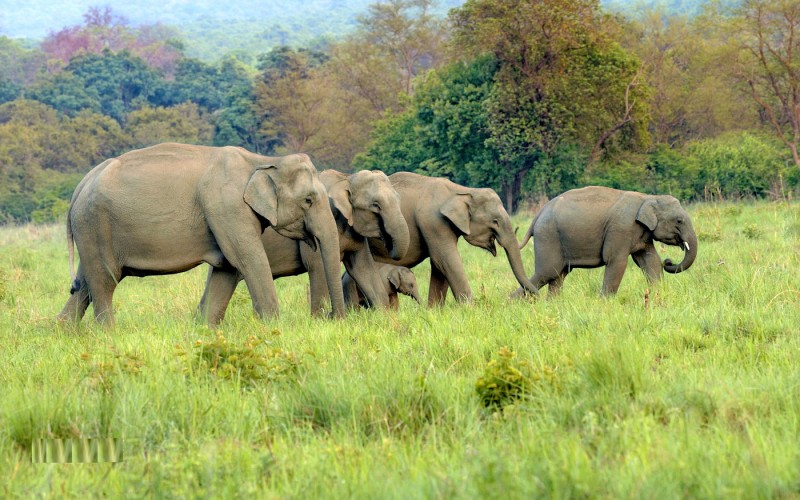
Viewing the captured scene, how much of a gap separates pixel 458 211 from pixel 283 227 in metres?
2.22

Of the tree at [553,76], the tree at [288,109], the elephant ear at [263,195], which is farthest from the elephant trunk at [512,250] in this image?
the tree at [288,109]

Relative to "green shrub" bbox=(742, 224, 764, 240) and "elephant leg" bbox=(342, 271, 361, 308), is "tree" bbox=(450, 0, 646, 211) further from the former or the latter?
"elephant leg" bbox=(342, 271, 361, 308)

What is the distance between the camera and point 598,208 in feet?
34.6

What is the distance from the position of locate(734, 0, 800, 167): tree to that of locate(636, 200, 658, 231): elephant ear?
20.1m

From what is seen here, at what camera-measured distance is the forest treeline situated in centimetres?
2827

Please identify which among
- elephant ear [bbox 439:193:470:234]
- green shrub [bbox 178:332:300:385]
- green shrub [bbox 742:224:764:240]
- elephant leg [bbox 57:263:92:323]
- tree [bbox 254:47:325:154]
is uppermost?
green shrub [bbox 178:332:300:385]

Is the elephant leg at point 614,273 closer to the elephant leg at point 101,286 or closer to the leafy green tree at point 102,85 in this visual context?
the elephant leg at point 101,286

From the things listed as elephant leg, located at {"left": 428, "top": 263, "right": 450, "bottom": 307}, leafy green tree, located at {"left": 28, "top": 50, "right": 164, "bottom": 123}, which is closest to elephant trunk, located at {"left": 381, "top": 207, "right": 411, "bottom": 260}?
elephant leg, located at {"left": 428, "top": 263, "right": 450, "bottom": 307}

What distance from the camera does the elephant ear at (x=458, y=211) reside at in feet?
31.1

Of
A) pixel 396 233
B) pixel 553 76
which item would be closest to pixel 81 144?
pixel 553 76

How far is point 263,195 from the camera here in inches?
309

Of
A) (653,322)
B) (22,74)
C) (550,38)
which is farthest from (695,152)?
(22,74)

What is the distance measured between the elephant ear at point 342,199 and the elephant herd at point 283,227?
0.01 m

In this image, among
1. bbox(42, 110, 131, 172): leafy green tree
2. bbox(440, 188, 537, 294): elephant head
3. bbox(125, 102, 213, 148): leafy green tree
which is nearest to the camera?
bbox(440, 188, 537, 294): elephant head
